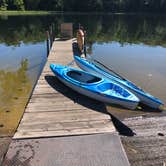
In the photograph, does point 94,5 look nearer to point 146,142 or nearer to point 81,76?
point 81,76

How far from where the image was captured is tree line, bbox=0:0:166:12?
68.2 metres

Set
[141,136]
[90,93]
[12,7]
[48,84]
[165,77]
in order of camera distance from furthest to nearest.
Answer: [12,7] < [165,77] < [48,84] < [90,93] < [141,136]

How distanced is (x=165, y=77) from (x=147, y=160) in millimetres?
9453

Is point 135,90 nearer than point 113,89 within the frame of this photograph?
No

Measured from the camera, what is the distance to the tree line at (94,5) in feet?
224

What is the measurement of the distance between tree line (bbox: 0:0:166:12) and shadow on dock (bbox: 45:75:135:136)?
190 feet

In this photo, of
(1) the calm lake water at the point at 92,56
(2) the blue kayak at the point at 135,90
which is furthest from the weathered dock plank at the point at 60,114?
(2) the blue kayak at the point at 135,90

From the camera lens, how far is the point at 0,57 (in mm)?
20469

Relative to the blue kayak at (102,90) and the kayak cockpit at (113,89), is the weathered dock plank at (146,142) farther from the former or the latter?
the kayak cockpit at (113,89)

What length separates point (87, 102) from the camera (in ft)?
33.7

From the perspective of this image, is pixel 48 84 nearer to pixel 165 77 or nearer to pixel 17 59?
pixel 165 77

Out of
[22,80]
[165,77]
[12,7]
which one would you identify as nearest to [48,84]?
[22,80]

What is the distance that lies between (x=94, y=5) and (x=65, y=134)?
215ft

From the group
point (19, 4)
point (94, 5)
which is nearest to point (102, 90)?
point (19, 4)
